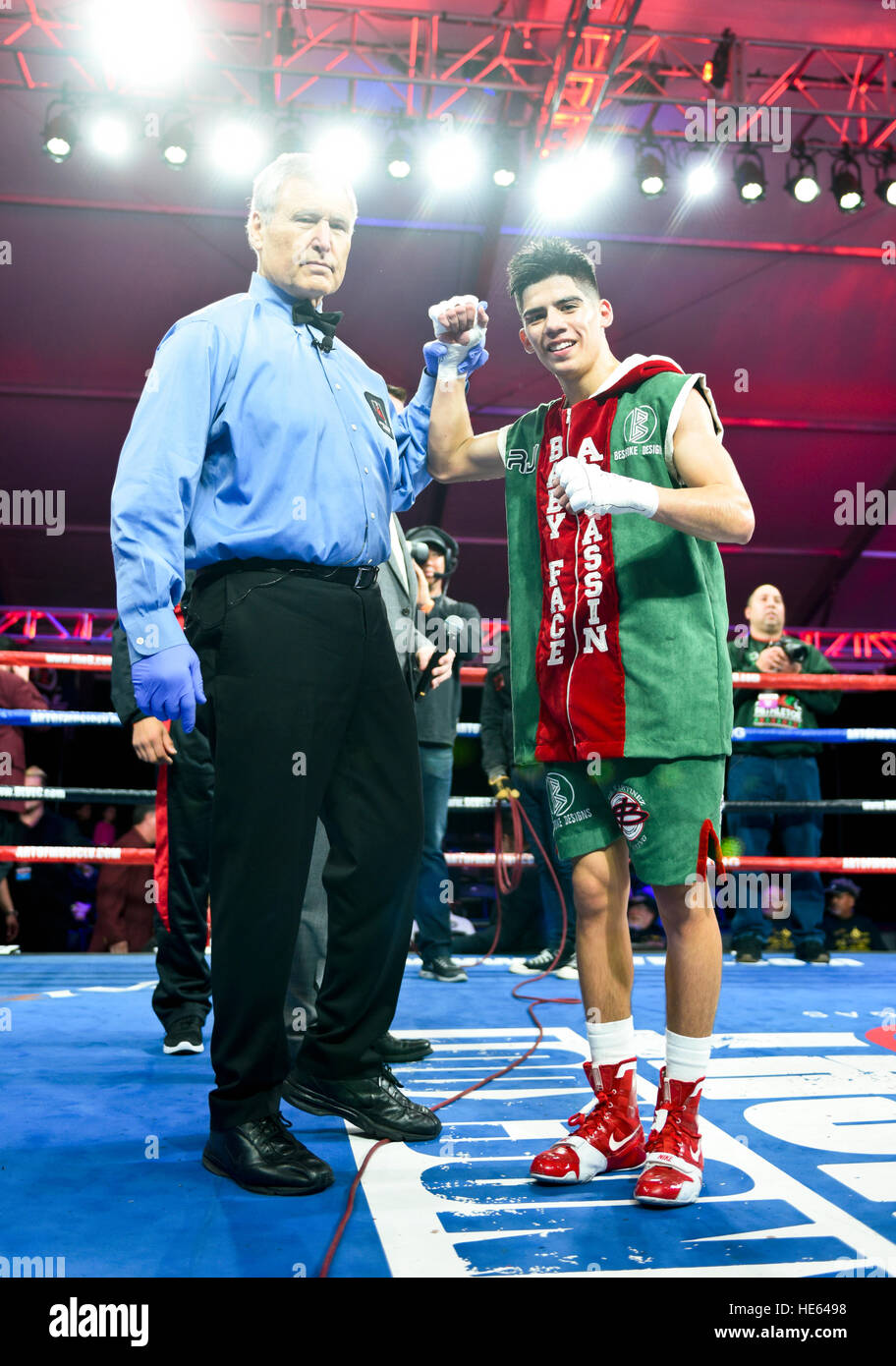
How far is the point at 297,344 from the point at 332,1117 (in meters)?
1.35

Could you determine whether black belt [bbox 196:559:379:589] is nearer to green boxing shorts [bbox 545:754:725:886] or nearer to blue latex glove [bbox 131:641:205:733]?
blue latex glove [bbox 131:641:205:733]

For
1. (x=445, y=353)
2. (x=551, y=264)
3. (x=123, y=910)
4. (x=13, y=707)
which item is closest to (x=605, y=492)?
(x=551, y=264)

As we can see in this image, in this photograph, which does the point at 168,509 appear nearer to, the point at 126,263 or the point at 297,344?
the point at 297,344

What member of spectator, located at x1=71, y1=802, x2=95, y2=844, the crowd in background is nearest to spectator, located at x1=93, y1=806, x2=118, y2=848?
spectator, located at x1=71, y1=802, x2=95, y2=844

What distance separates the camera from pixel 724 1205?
137 centimetres

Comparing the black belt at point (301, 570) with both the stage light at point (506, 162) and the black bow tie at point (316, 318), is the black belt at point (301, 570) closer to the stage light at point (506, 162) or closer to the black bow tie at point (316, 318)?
the black bow tie at point (316, 318)

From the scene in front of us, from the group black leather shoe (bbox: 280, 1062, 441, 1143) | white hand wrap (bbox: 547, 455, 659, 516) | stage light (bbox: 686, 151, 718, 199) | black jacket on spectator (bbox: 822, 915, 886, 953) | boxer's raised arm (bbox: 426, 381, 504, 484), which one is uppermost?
stage light (bbox: 686, 151, 718, 199)

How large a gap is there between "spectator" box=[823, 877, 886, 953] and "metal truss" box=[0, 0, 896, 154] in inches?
216

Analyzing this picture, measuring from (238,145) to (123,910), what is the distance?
18.2ft

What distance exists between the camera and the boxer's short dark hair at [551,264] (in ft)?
5.56

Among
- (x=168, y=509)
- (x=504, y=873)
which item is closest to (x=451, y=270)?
(x=504, y=873)

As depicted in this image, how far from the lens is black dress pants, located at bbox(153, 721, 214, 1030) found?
7.91 feet

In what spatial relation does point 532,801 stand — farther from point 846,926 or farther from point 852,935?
point 846,926

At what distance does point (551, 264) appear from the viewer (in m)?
1.69
